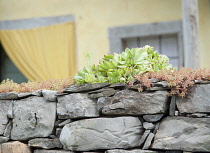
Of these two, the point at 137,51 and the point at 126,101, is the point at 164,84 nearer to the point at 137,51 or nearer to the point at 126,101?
the point at 126,101

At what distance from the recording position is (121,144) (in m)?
2.74

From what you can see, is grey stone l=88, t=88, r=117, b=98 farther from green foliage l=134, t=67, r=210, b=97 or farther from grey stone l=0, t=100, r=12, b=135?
grey stone l=0, t=100, r=12, b=135

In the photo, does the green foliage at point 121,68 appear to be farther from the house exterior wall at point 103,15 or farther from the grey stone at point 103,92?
the house exterior wall at point 103,15

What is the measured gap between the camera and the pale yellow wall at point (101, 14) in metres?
5.78

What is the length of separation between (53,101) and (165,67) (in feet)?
3.32

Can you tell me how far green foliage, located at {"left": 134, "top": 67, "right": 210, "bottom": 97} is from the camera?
8.64ft

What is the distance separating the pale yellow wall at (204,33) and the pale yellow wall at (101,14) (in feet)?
1.20

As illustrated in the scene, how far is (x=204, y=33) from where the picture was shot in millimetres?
5609

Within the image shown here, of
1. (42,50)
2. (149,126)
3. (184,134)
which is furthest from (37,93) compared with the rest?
(42,50)

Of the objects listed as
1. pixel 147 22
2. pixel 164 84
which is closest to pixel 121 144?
pixel 164 84

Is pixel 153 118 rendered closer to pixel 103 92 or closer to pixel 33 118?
pixel 103 92

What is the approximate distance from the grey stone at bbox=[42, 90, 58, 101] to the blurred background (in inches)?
110

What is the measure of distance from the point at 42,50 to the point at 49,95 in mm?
3450

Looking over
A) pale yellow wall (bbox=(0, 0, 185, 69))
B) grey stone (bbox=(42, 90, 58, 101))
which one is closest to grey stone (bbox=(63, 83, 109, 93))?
grey stone (bbox=(42, 90, 58, 101))
